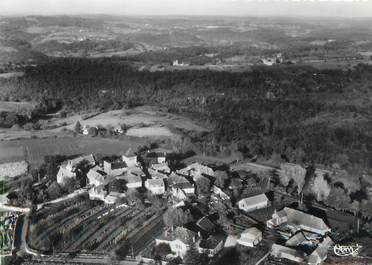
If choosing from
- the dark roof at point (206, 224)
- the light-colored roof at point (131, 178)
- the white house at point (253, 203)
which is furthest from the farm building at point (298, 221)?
the light-colored roof at point (131, 178)

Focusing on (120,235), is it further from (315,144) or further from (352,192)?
(315,144)

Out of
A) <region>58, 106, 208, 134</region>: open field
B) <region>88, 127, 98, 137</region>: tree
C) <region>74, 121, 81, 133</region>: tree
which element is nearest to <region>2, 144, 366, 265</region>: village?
<region>88, 127, 98, 137</region>: tree

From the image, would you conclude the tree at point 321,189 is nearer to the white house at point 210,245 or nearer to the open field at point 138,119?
the white house at point 210,245

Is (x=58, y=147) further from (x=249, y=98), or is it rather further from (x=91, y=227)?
(x=249, y=98)

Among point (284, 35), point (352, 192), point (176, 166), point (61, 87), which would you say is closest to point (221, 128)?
point (176, 166)

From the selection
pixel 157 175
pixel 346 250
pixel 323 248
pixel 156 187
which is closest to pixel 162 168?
pixel 157 175

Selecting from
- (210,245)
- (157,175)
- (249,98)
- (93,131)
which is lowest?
(93,131)
